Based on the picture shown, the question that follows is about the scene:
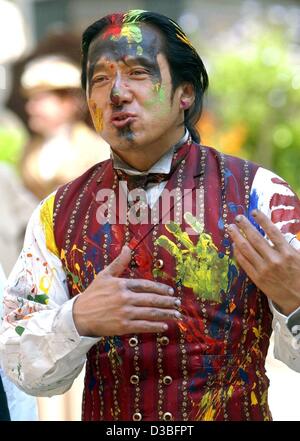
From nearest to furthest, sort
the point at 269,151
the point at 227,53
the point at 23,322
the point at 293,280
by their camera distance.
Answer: the point at 293,280, the point at 23,322, the point at 269,151, the point at 227,53

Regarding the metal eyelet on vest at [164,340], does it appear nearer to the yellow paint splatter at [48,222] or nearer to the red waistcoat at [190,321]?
the red waistcoat at [190,321]

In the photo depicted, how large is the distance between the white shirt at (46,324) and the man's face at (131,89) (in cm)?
13

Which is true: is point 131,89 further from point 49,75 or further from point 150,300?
point 49,75

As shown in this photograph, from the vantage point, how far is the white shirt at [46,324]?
3.08 meters

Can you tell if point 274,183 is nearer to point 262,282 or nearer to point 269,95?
point 262,282

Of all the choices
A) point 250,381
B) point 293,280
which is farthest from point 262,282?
point 250,381

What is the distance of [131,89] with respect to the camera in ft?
10.5

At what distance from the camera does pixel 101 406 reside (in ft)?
10.7

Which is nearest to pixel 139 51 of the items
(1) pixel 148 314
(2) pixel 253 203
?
(2) pixel 253 203

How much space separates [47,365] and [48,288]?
9.7 inches

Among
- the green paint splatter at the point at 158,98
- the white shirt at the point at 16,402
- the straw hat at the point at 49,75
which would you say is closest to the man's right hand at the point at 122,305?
the green paint splatter at the point at 158,98

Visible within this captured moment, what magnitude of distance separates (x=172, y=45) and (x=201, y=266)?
645 millimetres

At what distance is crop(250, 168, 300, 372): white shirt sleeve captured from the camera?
3.00 meters

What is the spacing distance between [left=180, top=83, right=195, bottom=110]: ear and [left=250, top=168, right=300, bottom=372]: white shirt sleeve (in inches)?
11.4
